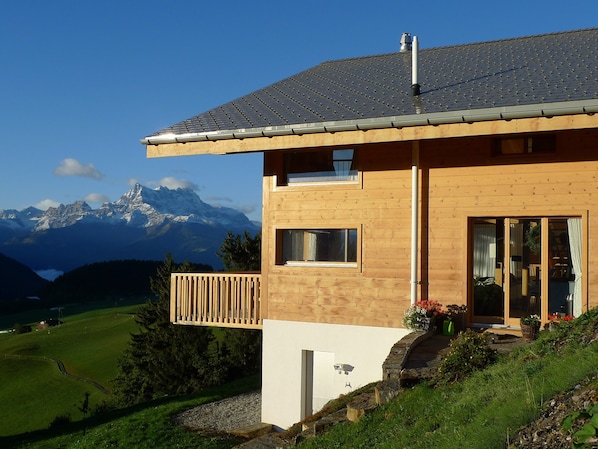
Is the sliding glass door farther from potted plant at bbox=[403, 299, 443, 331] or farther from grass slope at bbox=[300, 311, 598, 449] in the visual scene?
grass slope at bbox=[300, 311, 598, 449]

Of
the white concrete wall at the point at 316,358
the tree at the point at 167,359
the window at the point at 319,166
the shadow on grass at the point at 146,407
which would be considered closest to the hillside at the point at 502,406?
the white concrete wall at the point at 316,358

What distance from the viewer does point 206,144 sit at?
13383mm

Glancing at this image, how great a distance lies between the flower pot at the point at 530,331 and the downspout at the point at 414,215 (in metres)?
2.09

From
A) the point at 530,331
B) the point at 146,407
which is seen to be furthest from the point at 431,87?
the point at 146,407

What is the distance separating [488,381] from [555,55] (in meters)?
9.52

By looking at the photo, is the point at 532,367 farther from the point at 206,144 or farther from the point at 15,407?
the point at 15,407

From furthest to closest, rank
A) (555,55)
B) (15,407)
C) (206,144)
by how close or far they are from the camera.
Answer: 1. (15,407)
2. (555,55)
3. (206,144)

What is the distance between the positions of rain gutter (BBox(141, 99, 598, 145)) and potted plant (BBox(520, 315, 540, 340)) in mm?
3443

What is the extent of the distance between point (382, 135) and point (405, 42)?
28.5 ft

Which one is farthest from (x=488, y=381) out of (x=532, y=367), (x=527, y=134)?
(x=527, y=134)

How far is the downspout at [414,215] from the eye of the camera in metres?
12.6

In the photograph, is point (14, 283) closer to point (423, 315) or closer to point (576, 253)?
point (423, 315)

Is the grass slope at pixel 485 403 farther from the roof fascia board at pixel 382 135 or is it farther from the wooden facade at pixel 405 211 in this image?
the wooden facade at pixel 405 211

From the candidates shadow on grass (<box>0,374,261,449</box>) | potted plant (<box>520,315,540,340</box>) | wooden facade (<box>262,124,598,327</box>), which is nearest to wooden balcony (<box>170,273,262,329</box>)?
wooden facade (<box>262,124,598,327</box>)
